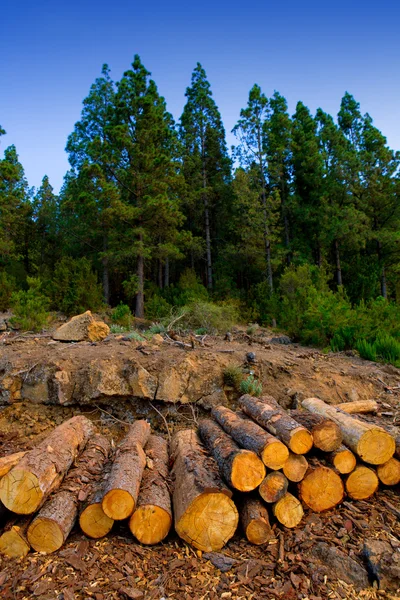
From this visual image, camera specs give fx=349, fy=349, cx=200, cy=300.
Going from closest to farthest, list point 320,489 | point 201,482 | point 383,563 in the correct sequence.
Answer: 1. point 383,563
2. point 201,482
3. point 320,489

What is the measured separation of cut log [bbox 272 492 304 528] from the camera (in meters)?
2.91

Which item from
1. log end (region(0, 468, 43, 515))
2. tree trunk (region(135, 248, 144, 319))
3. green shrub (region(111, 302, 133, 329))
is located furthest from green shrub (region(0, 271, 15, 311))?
log end (region(0, 468, 43, 515))

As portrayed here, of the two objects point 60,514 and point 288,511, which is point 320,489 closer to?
point 288,511

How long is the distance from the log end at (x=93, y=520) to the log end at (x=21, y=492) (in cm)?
37

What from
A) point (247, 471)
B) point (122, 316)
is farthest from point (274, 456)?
point (122, 316)

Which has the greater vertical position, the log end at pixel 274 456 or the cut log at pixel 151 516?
the log end at pixel 274 456

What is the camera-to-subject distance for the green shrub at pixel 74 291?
15.1 m

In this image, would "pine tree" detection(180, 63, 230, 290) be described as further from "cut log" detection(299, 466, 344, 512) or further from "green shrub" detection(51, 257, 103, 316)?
"cut log" detection(299, 466, 344, 512)

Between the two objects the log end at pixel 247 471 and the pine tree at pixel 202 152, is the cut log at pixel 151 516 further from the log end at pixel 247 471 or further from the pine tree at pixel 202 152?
the pine tree at pixel 202 152

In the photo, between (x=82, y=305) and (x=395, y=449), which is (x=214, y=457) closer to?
(x=395, y=449)

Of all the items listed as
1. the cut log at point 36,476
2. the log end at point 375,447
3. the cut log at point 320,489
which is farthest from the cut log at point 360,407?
the cut log at point 36,476

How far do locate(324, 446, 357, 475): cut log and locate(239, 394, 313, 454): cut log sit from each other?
27 centimetres

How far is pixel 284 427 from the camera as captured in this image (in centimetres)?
326

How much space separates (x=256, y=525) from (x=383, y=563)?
89 cm
